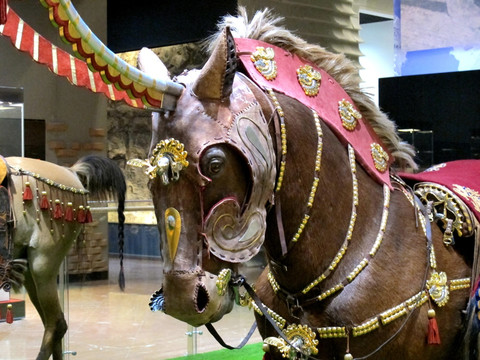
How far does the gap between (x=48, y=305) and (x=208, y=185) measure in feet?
7.82

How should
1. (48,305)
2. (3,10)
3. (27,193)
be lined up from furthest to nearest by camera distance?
1. (48,305)
2. (27,193)
3. (3,10)

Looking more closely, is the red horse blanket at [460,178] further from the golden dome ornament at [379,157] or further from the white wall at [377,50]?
the white wall at [377,50]

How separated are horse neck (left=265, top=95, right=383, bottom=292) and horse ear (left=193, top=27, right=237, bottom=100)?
0.65ft

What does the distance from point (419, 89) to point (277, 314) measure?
2.66m

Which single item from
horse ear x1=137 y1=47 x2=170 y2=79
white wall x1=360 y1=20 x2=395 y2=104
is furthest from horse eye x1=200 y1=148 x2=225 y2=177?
white wall x1=360 y1=20 x2=395 y2=104

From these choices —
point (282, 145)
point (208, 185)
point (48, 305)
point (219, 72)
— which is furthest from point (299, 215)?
point (48, 305)

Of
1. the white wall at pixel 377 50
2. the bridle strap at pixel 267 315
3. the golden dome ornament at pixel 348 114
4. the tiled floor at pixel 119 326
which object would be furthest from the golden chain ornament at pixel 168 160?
the white wall at pixel 377 50

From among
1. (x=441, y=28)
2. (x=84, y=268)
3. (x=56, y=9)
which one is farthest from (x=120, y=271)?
(x=56, y=9)

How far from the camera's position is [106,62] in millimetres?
1581

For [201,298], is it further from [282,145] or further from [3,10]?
[3,10]

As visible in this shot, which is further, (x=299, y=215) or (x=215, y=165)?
(x=299, y=215)

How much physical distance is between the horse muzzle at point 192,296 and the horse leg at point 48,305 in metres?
2.19

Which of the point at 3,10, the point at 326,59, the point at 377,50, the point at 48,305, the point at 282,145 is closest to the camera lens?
the point at 3,10

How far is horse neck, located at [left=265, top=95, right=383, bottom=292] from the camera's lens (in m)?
1.79
